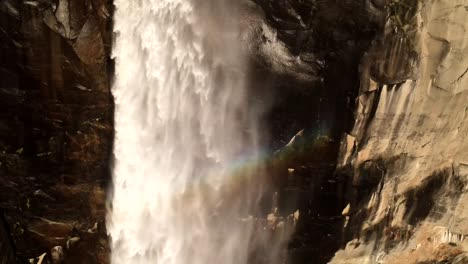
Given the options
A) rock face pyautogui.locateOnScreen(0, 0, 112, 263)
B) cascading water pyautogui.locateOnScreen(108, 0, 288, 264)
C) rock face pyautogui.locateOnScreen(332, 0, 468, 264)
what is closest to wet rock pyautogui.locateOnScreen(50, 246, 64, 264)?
rock face pyautogui.locateOnScreen(0, 0, 112, 263)

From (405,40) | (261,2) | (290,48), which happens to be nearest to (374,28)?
(405,40)

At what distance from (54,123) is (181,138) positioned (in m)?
2.22

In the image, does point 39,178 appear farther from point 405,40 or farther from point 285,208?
point 405,40

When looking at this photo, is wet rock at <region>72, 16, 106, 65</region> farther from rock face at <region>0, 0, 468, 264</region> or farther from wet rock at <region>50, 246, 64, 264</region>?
wet rock at <region>50, 246, 64, 264</region>

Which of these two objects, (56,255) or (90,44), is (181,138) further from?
(56,255)

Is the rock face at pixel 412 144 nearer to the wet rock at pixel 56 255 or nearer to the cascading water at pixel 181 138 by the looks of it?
the cascading water at pixel 181 138

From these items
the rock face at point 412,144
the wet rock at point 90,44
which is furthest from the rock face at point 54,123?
the rock face at point 412,144

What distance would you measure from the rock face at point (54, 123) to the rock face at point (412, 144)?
4393 mm

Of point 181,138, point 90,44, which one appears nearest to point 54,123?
point 90,44

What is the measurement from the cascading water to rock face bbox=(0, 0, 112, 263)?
33 centimetres

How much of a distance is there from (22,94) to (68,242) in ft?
10.2

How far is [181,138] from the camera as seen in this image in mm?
8289

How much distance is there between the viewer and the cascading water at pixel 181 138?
746cm

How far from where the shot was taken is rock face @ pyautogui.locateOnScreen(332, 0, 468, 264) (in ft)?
23.8
